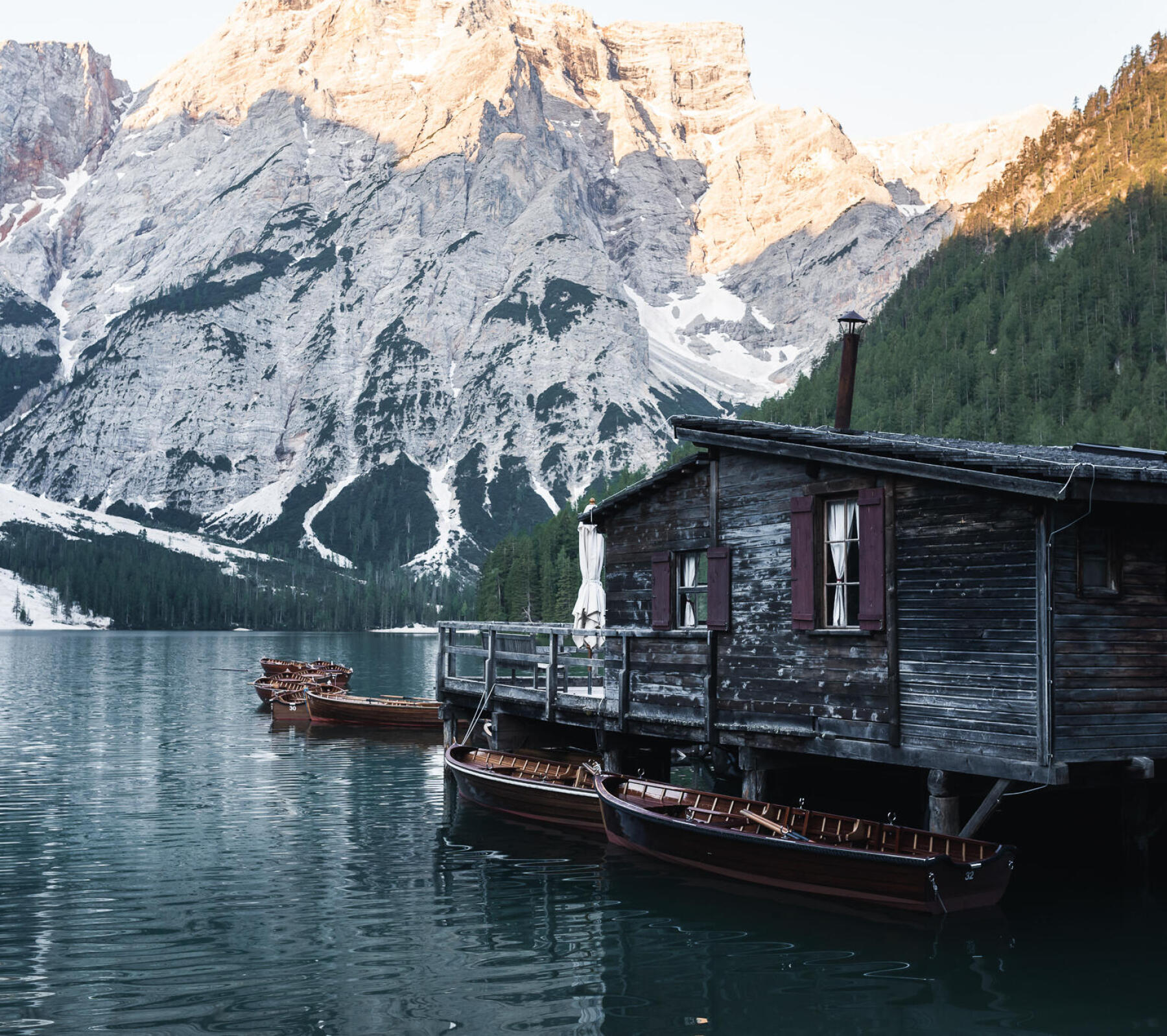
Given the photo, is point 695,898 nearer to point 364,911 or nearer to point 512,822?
point 364,911

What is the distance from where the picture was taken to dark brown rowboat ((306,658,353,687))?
67125 millimetres

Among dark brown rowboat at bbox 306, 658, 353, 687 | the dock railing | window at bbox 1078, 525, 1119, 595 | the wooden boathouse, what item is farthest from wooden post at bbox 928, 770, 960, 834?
dark brown rowboat at bbox 306, 658, 353, 687

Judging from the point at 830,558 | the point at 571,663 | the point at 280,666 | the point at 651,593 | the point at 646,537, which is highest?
the point at 646,537

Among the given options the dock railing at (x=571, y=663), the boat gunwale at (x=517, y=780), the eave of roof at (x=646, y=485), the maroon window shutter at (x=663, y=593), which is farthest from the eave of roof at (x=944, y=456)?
the boat gunwale at (x=517, y=780)

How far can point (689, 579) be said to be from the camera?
26.5 m

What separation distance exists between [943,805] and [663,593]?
339 inches

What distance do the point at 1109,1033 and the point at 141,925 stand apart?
15.2 metres

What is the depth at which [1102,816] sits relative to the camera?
23.9 meters

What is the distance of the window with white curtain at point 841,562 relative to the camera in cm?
2152

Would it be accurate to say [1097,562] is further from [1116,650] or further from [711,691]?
[711,691]

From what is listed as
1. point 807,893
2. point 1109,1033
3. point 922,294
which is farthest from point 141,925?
point 922,294

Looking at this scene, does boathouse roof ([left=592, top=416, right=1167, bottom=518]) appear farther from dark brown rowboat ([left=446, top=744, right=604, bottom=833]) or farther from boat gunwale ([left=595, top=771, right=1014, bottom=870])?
dark brown rowboat ([left=446, top=744, right=604, bottom=833])

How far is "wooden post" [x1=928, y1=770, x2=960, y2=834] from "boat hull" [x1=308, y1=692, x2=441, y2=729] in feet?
108

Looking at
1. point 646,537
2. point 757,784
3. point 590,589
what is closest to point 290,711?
point 590,589
